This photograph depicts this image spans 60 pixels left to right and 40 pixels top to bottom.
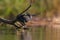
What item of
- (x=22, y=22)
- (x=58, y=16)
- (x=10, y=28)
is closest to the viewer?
(x=22, y=22)

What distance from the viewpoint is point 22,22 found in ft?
21.0

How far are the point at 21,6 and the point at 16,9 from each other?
0.72ft

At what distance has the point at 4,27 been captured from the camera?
992cm

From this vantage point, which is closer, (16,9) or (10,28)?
(10,28)

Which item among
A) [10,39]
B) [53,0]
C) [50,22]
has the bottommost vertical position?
[10,39]

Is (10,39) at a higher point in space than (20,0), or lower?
lower

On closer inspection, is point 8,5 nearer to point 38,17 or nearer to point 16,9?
point 16,9

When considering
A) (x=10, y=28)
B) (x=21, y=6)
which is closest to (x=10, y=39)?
(x=10, y=28)

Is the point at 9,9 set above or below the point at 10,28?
above

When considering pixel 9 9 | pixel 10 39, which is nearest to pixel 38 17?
pixel 9 9

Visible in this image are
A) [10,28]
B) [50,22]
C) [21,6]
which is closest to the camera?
[10,28]

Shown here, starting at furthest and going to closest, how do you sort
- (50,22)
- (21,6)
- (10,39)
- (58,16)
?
(58,16) → (50,22) → (21,6) → (10,39)

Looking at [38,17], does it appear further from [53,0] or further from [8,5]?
[8,5]

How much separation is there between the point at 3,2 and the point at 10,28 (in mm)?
2255
